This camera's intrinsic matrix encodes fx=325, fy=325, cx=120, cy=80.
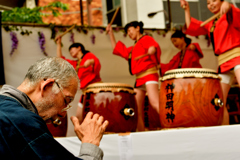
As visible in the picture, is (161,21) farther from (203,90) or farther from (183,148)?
(183,148)

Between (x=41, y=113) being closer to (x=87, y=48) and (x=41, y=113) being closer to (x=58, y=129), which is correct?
(x=58, y=129)

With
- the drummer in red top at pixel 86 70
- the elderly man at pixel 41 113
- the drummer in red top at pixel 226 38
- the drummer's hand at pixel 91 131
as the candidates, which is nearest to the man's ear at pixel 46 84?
the elderly man at pixel 41 113

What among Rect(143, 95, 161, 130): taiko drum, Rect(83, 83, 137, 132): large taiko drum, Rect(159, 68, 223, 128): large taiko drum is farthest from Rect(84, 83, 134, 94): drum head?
Rect(143, 95, 161, 130): taiko drum

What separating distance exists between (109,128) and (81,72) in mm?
1171

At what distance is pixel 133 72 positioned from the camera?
2904 mm

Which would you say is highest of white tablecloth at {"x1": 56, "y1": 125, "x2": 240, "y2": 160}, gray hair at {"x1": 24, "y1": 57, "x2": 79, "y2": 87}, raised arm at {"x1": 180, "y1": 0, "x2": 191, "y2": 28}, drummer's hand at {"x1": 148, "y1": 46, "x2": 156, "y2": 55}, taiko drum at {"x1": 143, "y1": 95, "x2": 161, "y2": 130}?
raised arm at {"x1": 180, "y1": 0, "x2": 191, "y2": 28}

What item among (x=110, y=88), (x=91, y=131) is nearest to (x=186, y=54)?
(x=110, y=88)

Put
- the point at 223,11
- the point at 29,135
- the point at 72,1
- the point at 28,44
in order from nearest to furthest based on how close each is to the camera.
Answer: the point at 29,135, the point at 223,11, the point at 28,44, the point at 72,1

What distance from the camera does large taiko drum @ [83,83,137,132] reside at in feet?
7.47

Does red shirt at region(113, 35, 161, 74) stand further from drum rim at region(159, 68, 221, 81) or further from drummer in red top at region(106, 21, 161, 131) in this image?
drum rim at region(159, 68, 221, 81)

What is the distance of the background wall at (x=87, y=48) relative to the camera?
11.7 ft

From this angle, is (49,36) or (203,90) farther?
(49,36)

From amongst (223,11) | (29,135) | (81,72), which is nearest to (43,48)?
(81,72)

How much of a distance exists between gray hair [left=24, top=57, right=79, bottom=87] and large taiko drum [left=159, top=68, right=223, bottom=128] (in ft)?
3.44
